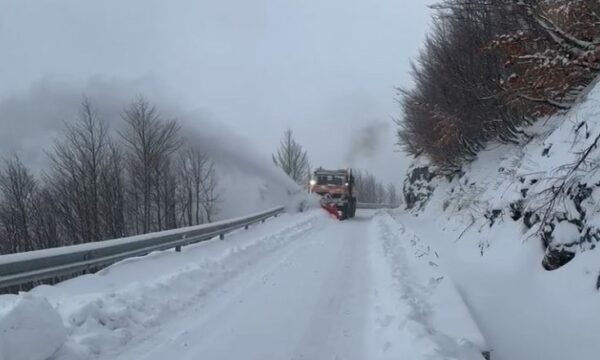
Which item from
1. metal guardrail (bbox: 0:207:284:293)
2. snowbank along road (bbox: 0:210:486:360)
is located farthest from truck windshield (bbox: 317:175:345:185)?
snowbank along road (bbox: 0:210:486:360)

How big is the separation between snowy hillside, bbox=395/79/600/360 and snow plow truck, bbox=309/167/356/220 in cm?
1792

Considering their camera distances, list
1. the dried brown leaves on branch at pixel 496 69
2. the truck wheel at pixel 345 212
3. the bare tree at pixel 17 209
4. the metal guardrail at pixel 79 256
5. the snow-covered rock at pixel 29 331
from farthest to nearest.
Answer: the bare tree at pixel 17 209
the truck wheel at pixel 345 212
the dried brown leaves on branch at pixel 496 69
the metal guardrail at pixel 79 256
the snow-covered rock at pixel 29 331

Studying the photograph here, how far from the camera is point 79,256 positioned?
9.12 m

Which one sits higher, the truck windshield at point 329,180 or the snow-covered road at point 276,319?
the truck windshield at point 329,180

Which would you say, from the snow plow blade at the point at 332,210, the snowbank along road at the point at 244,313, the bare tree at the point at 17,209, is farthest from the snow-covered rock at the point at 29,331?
the bare tree at the point at 17,209

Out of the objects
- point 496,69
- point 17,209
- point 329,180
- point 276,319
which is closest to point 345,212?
point 329,180

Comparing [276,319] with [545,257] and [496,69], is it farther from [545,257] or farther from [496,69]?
[496,69]

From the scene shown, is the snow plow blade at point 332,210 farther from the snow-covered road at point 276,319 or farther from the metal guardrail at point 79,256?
the snow-covered road at point 276,319

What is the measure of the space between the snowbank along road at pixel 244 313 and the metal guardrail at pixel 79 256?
248mm

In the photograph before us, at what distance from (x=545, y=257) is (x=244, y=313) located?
14.1 feet

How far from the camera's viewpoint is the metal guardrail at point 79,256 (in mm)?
7480

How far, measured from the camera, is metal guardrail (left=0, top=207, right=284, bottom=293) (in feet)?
24.5

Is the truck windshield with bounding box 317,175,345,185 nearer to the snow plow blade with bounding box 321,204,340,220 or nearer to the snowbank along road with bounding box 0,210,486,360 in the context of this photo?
the snow plow blade with bounding box 321,204,340,220

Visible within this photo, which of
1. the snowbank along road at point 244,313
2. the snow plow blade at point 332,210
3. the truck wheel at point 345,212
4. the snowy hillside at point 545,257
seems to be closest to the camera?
the snowbank along road at point 244,313
